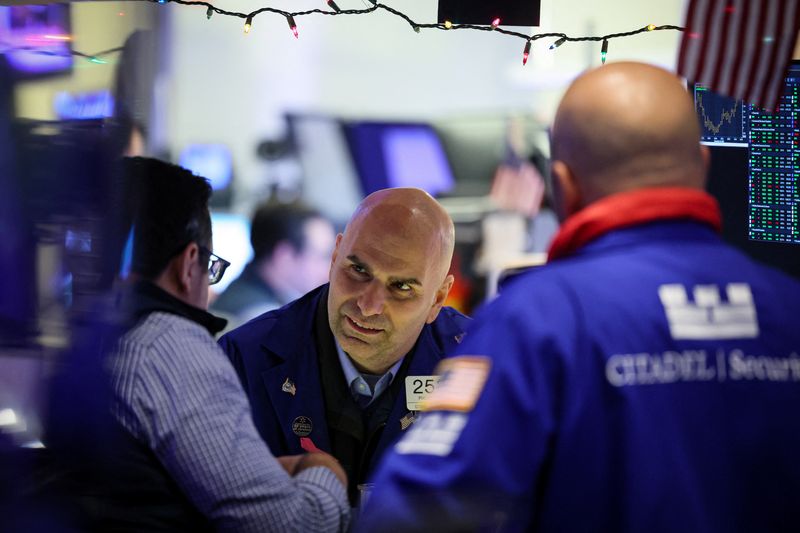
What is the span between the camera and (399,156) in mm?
9047

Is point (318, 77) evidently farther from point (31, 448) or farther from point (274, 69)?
point (31, 448)

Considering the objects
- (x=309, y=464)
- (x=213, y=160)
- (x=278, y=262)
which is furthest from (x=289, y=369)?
(x=213, y=160)

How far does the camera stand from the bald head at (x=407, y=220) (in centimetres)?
321

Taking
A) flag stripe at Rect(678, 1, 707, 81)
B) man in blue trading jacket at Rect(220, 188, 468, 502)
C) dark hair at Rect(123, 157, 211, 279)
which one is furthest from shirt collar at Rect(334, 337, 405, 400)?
flag stripe at Rect(678, 1, 707, 81)

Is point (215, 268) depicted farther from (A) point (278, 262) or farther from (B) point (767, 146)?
(A) point (278, 262)

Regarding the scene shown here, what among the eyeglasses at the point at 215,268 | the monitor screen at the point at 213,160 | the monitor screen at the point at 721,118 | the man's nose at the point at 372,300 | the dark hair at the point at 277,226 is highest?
the monitor screen at the point at 721,118

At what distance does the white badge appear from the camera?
3184mm

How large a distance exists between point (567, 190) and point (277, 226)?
541cm

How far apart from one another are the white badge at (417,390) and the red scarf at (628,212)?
5.06ft

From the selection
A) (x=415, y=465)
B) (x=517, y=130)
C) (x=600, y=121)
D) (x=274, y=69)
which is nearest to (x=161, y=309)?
(x=415, y=465)

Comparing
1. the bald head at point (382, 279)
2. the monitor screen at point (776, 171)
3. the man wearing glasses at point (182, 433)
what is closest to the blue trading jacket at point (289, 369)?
the bald head at point (382, 279)

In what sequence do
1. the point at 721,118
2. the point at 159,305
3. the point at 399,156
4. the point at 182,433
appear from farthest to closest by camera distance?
the point at 399,156, the point at 721,118, the point at 159,305, the point at 182,433

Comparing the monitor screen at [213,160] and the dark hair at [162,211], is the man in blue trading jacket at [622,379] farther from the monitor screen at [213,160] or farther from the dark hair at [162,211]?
the monitor screen at [213,160]

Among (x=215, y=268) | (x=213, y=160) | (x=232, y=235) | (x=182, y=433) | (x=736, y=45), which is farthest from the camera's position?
(x=213, y=160)
